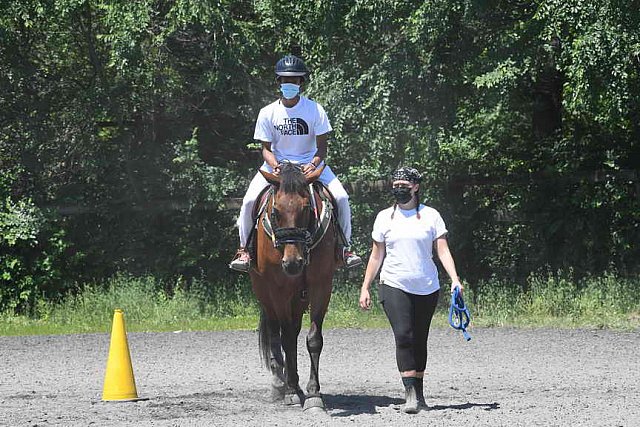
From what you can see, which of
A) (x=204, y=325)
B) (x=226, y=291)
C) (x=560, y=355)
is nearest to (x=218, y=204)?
(x=226, y=291)

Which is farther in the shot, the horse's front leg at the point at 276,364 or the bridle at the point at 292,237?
the horse's front leg at the point at 276,364

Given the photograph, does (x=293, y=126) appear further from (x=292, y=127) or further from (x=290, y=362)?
(x=290, y=362)

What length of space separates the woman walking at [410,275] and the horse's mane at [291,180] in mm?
747

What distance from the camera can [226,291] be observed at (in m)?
20.4

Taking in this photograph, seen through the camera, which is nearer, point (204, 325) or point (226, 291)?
point (204, 325)

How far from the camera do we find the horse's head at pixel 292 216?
9523 mm

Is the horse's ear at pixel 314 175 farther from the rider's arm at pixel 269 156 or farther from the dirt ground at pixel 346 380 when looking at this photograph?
the dirt ground at pixel 346 380

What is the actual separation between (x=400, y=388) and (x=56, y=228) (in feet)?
35.0

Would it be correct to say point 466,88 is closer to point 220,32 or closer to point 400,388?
point 220,32

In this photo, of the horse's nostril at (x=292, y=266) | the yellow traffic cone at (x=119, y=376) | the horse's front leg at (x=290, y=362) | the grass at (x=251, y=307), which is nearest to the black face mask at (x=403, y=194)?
the horse's nostril at (x=292, y=266)

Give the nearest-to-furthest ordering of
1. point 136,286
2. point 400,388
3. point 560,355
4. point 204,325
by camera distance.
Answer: point 400,388
point 560,355
point 204,325
point 136,286

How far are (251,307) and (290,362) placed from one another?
9.45 metres

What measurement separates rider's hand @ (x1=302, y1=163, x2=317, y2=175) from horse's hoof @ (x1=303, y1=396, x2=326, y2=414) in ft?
6.40

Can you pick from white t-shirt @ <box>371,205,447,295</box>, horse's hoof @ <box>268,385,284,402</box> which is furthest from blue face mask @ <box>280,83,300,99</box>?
horse's hoof @ <box>268,385,284,402</box>
